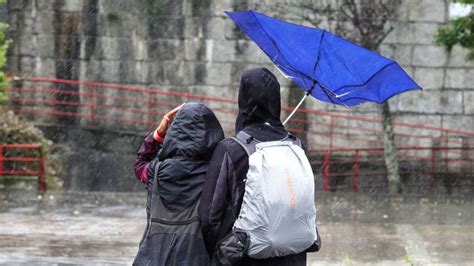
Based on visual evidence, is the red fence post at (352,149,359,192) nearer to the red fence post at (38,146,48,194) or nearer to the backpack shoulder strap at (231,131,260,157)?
the red fence post at (38,146,48,194)

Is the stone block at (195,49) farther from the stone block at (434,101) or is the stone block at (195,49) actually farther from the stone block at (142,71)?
the stone block at (434,101)

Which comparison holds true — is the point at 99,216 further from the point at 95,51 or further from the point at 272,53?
the point at 272,53

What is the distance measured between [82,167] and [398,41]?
621 cm

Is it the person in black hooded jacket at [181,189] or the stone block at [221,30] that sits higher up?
the stone block at [221,30]

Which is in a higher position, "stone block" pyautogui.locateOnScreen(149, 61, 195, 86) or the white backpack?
the white backpack

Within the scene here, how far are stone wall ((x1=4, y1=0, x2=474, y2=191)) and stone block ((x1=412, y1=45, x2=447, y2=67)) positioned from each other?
0.06 ft

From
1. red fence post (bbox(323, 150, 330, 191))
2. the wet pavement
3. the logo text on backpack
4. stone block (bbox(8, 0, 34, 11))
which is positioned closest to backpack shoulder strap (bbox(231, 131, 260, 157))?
the logo text on backpack

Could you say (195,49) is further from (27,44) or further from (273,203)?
(273,203)

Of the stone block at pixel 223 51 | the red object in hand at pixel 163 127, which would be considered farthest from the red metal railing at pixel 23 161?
the red object in hand at pixel 163 127

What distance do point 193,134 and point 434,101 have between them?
46.5 feet

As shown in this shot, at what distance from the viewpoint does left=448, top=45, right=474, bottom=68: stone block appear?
18.7 meters

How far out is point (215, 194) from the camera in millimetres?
5066

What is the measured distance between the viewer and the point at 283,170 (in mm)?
5020

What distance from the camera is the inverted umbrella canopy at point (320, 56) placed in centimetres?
562
